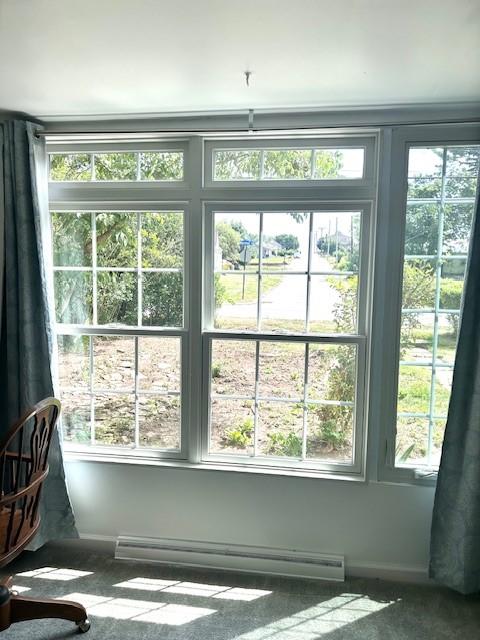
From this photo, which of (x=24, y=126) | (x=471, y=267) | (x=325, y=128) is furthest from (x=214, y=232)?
(x=471, y=267)

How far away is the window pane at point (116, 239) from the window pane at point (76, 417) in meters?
0.75

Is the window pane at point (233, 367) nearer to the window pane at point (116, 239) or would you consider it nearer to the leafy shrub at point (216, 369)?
the leafy shrub at point (216, 369)

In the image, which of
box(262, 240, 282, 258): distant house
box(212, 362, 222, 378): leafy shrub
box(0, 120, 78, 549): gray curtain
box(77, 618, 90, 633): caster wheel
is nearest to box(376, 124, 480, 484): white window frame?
box(262, 240, 282, 258): distant house

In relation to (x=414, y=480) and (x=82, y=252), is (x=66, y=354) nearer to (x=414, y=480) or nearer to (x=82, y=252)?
(x=82, y=252)

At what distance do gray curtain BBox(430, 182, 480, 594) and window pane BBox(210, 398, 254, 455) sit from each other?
3.10 feet

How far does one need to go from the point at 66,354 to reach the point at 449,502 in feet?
6.77

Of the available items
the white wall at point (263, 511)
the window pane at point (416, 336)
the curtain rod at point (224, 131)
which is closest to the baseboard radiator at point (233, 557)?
the white wall at point (263, 511)

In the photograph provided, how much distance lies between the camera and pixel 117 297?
102 inches

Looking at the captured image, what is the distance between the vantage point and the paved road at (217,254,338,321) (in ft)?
7.89

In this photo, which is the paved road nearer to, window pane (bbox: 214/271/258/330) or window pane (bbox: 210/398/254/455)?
window pane (bbox: 214/271/258/330)

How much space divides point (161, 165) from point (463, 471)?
81.2 inches

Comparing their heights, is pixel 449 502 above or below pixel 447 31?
below

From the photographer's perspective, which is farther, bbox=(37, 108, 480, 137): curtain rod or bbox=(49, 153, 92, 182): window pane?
bbox=(49, 153, 92, 182): window pane

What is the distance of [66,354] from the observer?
8.66ft
